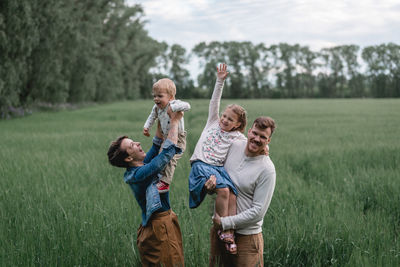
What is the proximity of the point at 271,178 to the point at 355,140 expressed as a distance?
299 inches

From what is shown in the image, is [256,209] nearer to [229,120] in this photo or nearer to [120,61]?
[229,120]

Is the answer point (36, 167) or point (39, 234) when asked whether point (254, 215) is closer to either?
point (39, 234)

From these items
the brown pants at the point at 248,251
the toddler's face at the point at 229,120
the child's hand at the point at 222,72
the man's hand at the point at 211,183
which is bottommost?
the brown pants at the point at 248,251

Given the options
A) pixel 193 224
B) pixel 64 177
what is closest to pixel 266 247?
pixel 193 224

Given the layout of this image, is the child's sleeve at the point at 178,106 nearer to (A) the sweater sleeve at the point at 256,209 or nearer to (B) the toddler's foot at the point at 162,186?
(B) the toddler's foot at the point at 162,186

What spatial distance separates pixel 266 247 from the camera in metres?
2.76

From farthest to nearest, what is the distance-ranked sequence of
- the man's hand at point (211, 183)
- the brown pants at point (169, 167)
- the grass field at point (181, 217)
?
the grass field at point (181, 217)
the brown pants at point (169, 167)
the man's hand at point (211, 183)

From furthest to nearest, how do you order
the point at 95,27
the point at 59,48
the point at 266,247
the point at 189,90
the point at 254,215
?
the point at 189,90 < the point at 95,27 < the point at 59,48 < the point at 266,247 < the point at 254,215

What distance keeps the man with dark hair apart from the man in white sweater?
11.0 inches

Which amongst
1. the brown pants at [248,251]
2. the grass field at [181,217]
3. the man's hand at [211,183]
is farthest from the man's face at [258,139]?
the grass field at [181,217]

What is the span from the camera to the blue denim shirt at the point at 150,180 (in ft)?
6.48

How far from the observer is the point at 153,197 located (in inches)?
79.3

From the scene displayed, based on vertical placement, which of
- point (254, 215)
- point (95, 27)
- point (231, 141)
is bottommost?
point (254, 215)

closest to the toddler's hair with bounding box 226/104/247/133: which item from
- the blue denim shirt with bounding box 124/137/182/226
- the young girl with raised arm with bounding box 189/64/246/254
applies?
the young girl with raised arm with bounding box 189/64/246/254
